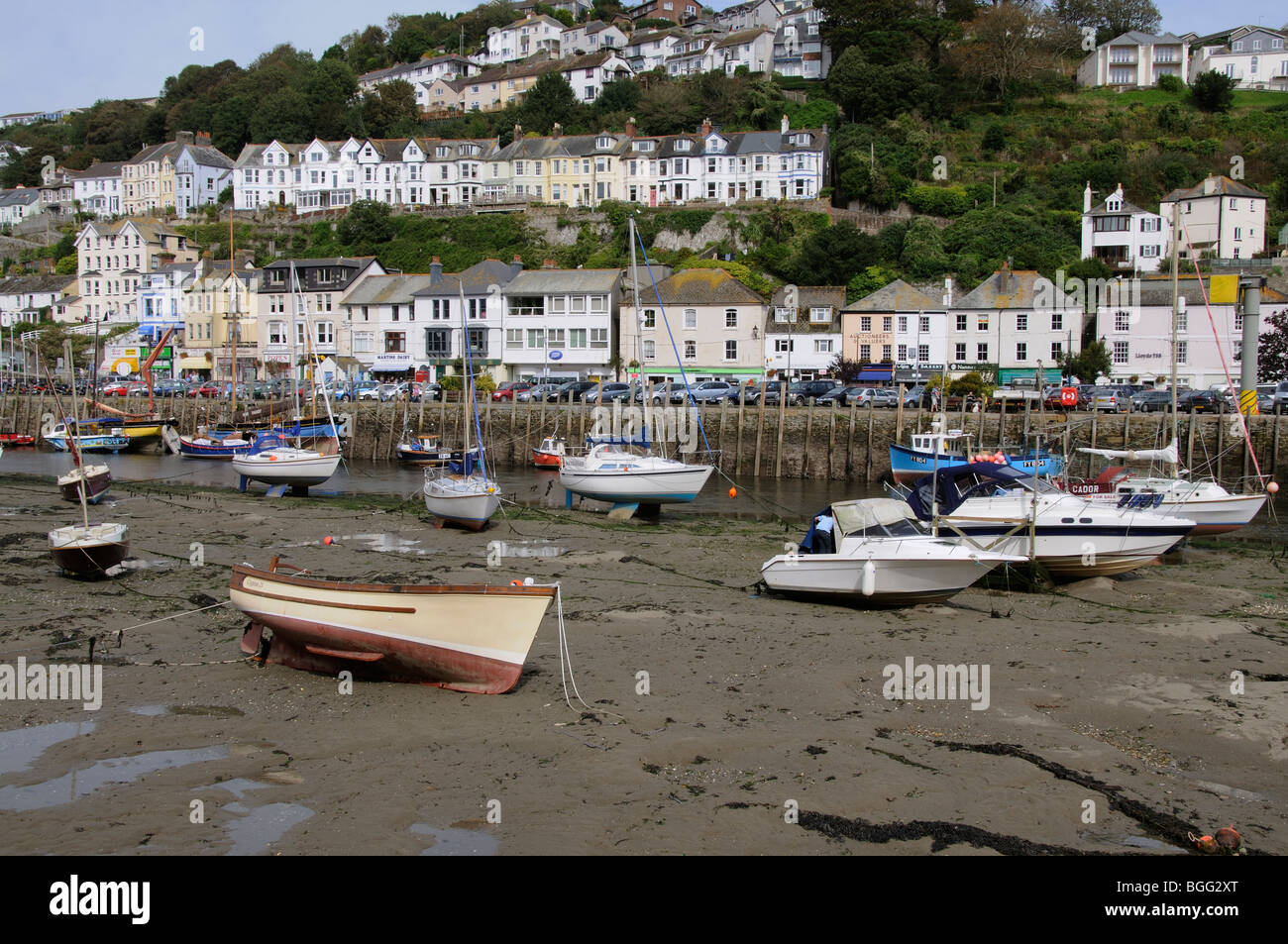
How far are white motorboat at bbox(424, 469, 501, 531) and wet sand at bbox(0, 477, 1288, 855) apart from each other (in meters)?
7.18

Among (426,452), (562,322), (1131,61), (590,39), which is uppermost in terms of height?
(590,39)

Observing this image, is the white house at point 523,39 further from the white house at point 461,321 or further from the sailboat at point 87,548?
the sailboat at point 87,548

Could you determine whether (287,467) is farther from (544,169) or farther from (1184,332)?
(544,169)

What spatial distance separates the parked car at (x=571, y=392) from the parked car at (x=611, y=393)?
830mm

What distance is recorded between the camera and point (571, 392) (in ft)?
174

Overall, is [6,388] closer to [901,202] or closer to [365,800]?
[901,202]

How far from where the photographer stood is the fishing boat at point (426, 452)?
45.5 m

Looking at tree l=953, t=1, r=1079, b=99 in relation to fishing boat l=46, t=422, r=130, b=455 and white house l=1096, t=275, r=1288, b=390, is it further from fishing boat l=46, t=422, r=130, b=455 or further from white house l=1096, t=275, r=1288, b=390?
fishing boat l=46, t=422, r=130, b=455

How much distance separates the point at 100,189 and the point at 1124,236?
112 m

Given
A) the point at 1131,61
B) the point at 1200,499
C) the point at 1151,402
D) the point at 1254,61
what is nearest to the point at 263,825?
the point at 1200,499

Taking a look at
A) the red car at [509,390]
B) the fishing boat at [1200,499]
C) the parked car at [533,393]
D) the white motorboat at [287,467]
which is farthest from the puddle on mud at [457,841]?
the red car at [509,390]

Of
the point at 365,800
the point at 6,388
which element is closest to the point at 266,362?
the point at 6,388

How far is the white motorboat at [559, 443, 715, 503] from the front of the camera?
2975 centimetres

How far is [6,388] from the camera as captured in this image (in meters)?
72.8
